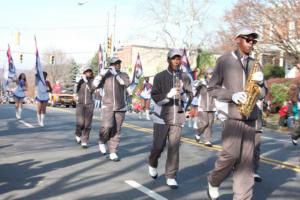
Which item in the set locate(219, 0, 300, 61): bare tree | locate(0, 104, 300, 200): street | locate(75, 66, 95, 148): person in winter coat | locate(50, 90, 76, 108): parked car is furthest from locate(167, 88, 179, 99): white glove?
locate(50, 90, 76, 108): parked car

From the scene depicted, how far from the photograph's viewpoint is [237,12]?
29.5 m

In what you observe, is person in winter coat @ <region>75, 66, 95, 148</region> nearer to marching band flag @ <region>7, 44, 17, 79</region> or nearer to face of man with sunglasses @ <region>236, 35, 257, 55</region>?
face of man with sunglasses @ <region>236, 35, 257, 55</region>

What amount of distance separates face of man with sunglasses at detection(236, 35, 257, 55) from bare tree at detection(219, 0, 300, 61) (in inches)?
888

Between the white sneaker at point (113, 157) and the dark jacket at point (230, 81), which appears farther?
the white sneaker at point (113, 157)

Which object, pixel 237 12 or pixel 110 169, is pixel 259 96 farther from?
pixel 237 12

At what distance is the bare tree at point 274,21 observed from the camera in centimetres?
2792

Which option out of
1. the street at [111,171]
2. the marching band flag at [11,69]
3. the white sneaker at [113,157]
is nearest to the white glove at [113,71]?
the white sneaker at [113,157]

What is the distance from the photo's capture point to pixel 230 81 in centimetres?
623

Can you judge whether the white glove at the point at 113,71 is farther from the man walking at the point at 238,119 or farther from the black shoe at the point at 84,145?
the man walking at the point at 238,119

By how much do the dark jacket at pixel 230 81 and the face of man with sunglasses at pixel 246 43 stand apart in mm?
93

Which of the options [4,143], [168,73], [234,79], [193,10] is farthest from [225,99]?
[193,10]

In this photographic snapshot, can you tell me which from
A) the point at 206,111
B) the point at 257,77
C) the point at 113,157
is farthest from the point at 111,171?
the point at 206,111

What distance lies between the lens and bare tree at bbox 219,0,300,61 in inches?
1099

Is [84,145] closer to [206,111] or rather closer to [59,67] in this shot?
[206,111]
